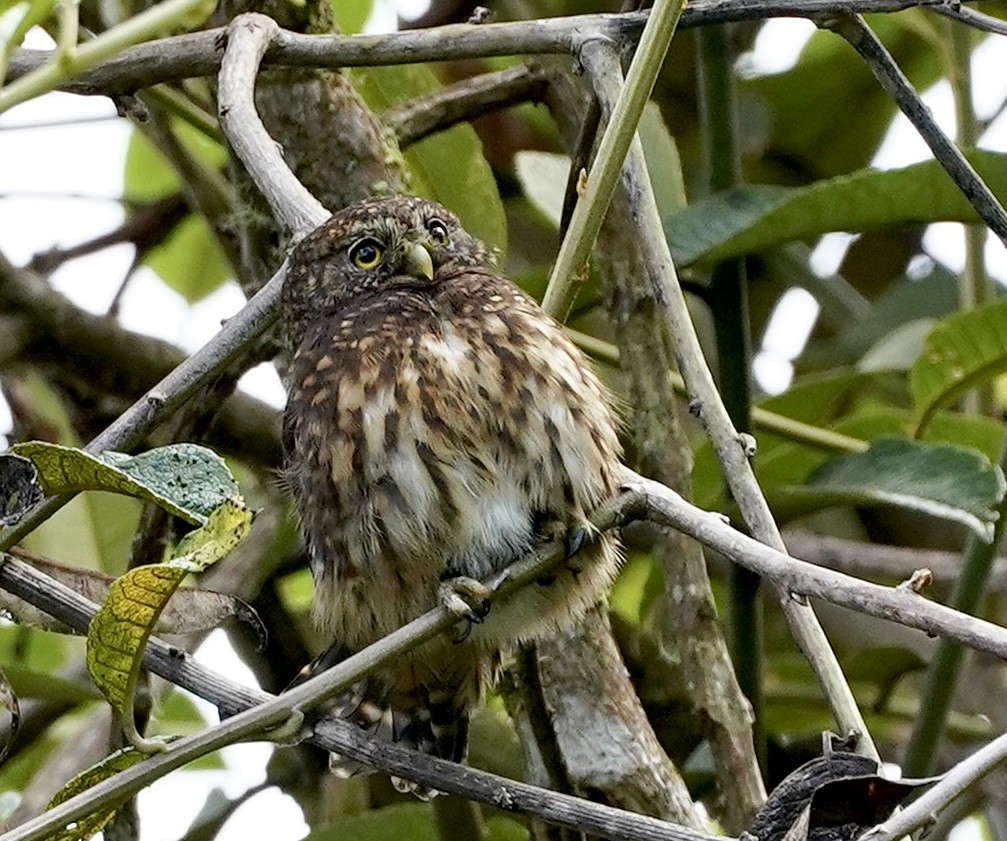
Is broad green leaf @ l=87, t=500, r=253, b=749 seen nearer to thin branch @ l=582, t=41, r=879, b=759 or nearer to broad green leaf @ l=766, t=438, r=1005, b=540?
thin branch @ l=582, t=41, r=879, b=759

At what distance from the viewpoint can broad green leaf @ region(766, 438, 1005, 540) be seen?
81.9 inches

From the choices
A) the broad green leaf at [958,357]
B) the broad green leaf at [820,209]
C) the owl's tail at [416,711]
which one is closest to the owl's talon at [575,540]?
the owl's tail at [416,711]

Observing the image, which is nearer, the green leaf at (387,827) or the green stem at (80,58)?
the green stem at (80,58)

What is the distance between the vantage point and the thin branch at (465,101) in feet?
8.40

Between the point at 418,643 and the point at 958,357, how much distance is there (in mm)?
1359

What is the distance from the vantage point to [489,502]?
1.97 m

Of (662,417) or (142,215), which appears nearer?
(662,417)

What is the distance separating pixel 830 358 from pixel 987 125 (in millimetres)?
511

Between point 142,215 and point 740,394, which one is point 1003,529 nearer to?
point 740,394

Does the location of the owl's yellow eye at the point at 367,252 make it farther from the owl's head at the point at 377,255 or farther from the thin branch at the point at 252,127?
the thin branch at the point at 252,127

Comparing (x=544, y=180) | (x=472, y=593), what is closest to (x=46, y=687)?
(x=472, y=593)

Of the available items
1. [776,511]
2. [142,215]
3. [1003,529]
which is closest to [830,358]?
[776,511]

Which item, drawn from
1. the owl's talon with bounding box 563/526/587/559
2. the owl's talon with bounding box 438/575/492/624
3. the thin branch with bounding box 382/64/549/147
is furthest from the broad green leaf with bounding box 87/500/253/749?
the thin branch with bounding box 382/64/549/147

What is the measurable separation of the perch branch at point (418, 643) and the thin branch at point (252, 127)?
58 centimetres
